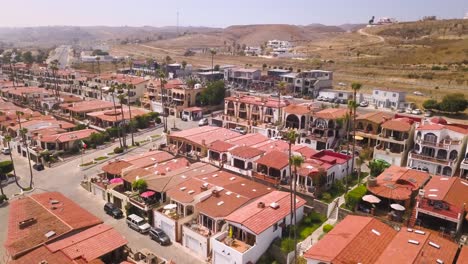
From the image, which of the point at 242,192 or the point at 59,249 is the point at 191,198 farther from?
the point at 59,249

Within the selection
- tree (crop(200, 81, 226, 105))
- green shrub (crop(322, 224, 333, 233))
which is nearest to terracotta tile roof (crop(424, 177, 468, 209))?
green shrub (crop(322, 224, 333, 233))

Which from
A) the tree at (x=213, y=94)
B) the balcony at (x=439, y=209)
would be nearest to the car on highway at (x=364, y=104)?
the tree at (x=213, y=94)

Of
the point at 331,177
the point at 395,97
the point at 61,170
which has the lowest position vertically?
the point at 61,170

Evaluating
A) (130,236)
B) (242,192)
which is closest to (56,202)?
(130,236)

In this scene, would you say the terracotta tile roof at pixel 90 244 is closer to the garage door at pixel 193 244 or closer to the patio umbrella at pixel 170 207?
the patio umbrella at pixel 170 207

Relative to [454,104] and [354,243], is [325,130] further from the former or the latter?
[354,243]
